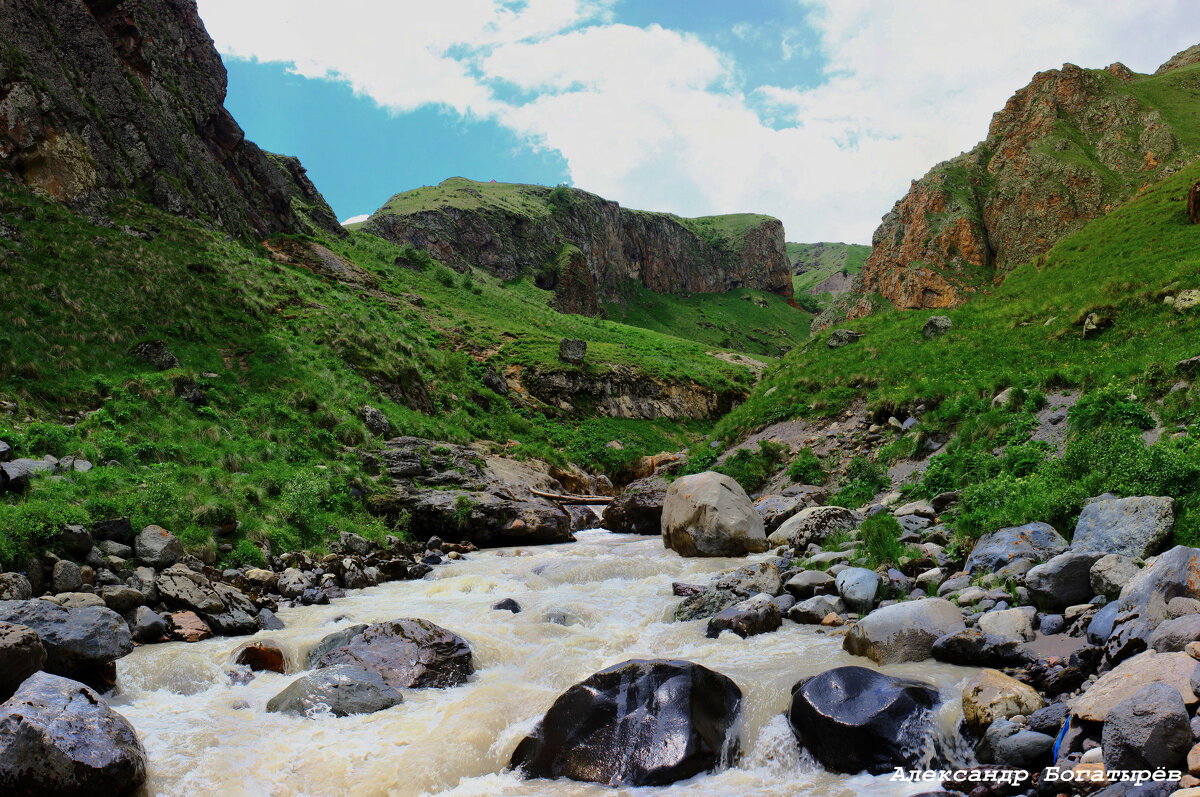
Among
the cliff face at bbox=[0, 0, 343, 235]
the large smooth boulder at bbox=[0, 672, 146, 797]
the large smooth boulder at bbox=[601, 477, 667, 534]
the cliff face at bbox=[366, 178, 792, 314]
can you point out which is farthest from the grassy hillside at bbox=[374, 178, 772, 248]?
the large smooth boulder at bbox=[0, 672, 146, 797]

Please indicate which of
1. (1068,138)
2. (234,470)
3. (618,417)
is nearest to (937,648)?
(234,470)

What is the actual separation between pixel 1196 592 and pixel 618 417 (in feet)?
144

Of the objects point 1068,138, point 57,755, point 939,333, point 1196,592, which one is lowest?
point 57,755

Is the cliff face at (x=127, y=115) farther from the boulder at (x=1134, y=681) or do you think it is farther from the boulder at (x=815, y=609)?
the boulder at (x=1134, y=681)

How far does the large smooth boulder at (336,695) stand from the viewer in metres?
7.54

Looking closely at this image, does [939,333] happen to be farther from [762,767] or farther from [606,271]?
[606,271]

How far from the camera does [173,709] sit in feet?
24.8

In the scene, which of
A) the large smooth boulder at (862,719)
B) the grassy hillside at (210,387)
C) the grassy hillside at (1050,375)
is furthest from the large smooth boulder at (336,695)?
the grassy hillside at (1050,375)

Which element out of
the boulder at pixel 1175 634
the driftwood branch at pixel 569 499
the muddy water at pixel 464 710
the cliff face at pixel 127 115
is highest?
the cliff face at pixel 127 115

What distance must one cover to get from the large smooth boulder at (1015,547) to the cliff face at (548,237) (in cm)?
10845

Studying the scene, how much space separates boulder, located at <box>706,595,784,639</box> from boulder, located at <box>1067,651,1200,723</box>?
4566 millimetres

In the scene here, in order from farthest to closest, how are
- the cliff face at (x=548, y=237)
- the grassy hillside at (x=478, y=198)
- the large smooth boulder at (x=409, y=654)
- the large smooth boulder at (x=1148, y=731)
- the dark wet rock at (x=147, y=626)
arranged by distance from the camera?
the grassy hillside at (x=478, y=198), the cliff face at (x=548, y=237), the dark wet rock at (x=147, y=626), the large smooth boulder at (x=409, y=654), the large smooth boulder at (x=1148, y=731)

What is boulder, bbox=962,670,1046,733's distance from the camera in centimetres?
552

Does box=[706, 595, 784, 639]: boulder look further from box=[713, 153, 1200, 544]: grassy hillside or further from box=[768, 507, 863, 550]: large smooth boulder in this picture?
box=[768, 507, 863, 550]: large smooth boulder
